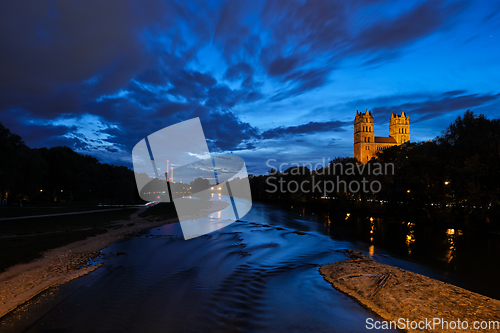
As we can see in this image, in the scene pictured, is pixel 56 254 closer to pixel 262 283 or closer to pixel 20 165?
pixel 262 283

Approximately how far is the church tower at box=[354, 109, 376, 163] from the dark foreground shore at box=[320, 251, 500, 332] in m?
173

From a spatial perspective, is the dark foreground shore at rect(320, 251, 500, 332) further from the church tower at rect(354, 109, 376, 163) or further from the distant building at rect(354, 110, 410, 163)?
the church tower at rect(354, 109, 376, 163)

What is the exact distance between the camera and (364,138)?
17838 cm

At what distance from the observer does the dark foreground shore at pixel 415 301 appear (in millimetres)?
10312

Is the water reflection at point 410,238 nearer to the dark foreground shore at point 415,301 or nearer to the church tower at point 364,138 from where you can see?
the dark foreground shore at point 415,301

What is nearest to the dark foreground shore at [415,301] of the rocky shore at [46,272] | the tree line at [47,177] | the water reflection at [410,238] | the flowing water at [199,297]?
the flowing water at [199,297]

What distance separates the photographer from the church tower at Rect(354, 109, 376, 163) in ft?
578

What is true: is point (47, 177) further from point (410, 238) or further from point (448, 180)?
point (448, 180)

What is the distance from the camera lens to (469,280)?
16.5 metres

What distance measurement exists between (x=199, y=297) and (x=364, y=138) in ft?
610

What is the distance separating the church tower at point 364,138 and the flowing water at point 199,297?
167m

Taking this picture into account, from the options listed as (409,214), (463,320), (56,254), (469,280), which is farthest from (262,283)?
(409,214)

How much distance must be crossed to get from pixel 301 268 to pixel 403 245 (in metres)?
15.5

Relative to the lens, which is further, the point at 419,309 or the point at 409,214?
the point at 409,214
